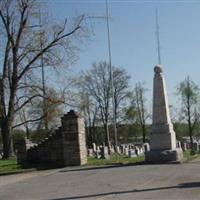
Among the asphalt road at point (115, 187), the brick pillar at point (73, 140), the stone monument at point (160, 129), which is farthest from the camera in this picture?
the brick pillar at point (73, 140)

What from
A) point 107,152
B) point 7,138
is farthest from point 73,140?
point 7,138

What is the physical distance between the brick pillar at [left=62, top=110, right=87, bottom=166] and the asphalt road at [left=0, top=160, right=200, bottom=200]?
5794 mm

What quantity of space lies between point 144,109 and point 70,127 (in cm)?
4388

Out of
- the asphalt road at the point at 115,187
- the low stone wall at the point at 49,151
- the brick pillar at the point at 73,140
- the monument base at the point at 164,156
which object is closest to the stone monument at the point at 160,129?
the monument base at the point at 164,156

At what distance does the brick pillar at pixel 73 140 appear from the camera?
77.6 feet

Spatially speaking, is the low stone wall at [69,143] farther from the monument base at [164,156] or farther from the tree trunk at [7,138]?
the tree trunk at [7,138]

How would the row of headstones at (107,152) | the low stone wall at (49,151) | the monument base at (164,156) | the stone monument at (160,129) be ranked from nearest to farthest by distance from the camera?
the monument base at (164,156) < the stone monument at (160,129) < the low stone wall at (49,151) < the row of headstones at (107,152)

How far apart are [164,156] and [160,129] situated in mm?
1321

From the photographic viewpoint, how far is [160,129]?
22.0 metres

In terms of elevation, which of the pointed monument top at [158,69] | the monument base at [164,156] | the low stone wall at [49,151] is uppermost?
the pointed monument top at [158,69]

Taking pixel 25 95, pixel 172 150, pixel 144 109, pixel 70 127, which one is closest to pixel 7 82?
pixel 25 95

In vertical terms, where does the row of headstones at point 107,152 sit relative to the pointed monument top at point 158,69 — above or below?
below

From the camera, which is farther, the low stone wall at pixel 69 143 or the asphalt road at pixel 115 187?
the low stone wall at pixel 69 143

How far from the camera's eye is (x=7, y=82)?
37.6 meters
